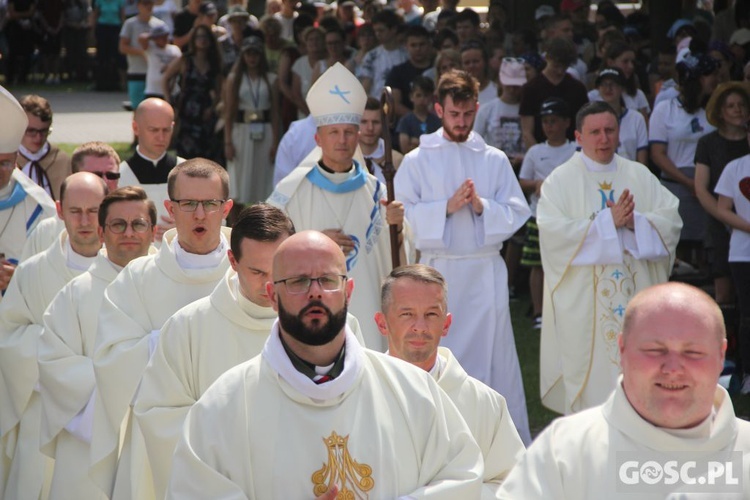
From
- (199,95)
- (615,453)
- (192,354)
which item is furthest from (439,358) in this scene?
(199,95)

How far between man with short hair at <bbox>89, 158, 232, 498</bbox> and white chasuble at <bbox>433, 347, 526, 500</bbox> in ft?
4.57

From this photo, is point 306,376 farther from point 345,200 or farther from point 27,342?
point 345,200

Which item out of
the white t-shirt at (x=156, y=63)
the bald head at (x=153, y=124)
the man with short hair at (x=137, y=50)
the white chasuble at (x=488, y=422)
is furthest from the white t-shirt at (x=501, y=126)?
the man with short hair at (x=137, y=50)

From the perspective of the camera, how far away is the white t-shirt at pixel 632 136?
444 inches

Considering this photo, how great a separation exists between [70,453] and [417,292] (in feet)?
7.07

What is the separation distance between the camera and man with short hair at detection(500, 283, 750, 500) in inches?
142

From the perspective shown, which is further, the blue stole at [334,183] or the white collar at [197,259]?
the blue stole at [334,183]

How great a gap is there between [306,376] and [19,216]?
453 cm

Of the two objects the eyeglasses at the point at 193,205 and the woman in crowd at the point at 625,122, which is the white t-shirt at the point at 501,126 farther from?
the eyeglasses at the point at 193,205

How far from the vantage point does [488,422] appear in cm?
518

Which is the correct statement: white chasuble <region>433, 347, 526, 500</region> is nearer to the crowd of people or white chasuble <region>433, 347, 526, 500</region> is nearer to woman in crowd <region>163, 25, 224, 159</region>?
the crowd of people

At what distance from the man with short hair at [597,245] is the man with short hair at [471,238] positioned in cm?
29

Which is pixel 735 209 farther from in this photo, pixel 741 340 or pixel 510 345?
pixel 510 345

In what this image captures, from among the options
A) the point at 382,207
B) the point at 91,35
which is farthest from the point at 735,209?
the point at 91,35
